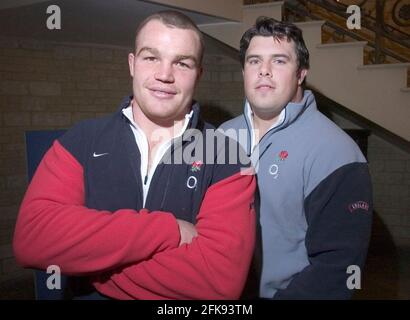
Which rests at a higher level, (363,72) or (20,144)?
(363,72)

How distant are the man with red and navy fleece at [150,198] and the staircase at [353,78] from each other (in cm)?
95

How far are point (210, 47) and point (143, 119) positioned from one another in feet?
6.66

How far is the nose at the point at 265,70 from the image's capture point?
1162 mm

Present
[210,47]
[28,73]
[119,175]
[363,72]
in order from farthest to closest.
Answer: [210,47] → [28,73] → [363,72] → [119,175]

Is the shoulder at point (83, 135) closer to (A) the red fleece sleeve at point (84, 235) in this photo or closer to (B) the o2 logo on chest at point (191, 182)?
(A) the red fleece sleeve at point (84, 235)

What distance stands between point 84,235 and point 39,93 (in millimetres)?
1617

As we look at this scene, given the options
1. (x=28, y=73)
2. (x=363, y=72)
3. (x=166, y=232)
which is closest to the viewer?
(x=166, y=232)

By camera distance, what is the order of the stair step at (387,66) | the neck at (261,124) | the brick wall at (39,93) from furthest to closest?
the brick wall at (39,93)
the stair step at (387,66)
the neck at (261,124)

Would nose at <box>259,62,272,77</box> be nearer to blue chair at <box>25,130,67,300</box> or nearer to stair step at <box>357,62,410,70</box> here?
stair step at <box>357,62,410,70</box>

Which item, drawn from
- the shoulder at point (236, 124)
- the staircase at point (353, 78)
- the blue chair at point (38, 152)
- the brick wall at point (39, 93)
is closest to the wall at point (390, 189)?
the staircase at point (353, 78)

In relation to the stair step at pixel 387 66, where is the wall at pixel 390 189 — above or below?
below

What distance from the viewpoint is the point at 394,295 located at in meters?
2.27
